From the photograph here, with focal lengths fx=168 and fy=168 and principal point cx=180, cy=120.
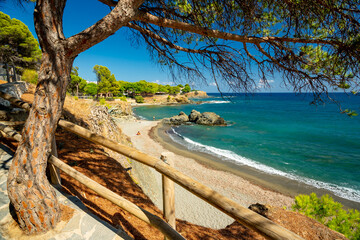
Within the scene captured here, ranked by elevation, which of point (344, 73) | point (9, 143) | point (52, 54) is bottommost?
point (9, 143)

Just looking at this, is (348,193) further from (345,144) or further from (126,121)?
(126,121)

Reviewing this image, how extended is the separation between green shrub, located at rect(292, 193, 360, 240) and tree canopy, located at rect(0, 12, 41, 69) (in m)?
22.3

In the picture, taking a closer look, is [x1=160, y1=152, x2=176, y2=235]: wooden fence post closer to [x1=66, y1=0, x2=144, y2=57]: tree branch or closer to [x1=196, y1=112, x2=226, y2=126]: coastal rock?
[x1=66, y1=0, x2=144, y2=57]: tree branch

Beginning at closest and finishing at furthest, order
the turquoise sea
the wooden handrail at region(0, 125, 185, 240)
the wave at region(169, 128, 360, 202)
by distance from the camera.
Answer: the wooden handrail at region(0, 125, 185, 240) → the wave at region(169, 128, 360, 202) → the turquoise sea

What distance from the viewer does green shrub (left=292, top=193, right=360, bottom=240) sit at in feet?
12.8

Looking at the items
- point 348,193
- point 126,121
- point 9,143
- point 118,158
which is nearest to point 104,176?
point 118,158

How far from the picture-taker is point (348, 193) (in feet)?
35.5

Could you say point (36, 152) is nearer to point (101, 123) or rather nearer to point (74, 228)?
point (74, 228)

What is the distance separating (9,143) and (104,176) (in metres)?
2.20

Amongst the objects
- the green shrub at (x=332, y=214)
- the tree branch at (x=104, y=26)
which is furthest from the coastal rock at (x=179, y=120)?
the tree branch at (x=104, y=26)

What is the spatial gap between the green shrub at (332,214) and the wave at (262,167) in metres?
8.72

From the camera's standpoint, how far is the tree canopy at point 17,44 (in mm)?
14852

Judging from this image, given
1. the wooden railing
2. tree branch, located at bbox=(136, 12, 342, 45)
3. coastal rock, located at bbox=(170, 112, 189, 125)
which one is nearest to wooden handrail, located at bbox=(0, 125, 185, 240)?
the wooden railing

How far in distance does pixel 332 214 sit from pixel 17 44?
2501 cm
